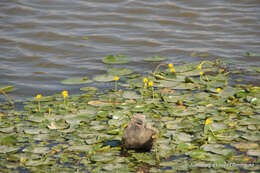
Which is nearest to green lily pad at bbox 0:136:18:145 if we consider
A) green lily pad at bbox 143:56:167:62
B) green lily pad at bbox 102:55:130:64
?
green lily pad at bbox 102:55:130:64

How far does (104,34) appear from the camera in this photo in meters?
5.99

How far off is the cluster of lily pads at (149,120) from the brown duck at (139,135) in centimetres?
6

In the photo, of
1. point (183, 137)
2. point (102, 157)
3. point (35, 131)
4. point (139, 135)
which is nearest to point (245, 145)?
point (183, 137)

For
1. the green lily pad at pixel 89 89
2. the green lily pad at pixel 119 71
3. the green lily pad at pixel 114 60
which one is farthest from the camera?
the green lily pad at pixel 114 60

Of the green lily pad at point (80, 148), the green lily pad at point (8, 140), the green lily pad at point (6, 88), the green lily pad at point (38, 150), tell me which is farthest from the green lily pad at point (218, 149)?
the green lily pad at point (6, 88)

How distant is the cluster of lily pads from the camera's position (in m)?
2.41

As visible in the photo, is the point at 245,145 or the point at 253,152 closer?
the point at 253,152

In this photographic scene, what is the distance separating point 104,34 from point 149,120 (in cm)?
318

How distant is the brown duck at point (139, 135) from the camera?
8.21 ft

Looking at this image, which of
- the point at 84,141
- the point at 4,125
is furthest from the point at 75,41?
the point at 84,141

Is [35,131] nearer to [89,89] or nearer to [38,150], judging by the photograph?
[38,150]

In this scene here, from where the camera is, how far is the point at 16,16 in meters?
6.49

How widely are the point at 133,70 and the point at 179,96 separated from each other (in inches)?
45.2

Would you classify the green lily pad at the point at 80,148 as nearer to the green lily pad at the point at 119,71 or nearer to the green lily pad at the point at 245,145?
the green lily pad at the point at 245,145
